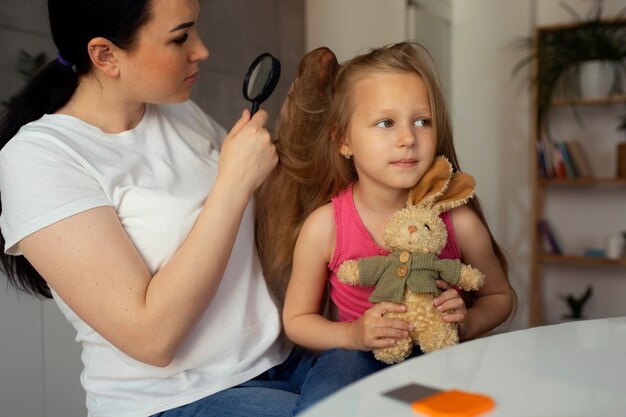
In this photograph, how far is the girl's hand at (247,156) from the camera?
3.92ft

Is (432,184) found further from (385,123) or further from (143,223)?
(143,223)

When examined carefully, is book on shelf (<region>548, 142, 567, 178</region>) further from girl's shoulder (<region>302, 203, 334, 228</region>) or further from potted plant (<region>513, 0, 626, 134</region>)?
girl's shoulder (<region>302, 203, 334, 228</region>)

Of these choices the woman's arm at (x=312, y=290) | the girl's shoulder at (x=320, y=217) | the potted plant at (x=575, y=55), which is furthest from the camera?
the potted plant at (x=575, y=55)

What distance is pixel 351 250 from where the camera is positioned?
4.55 ft

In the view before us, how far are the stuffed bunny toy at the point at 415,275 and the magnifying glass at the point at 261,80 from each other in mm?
364

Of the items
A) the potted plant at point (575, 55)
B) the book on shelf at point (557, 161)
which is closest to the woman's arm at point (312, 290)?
the potted plant at point (575, 55)

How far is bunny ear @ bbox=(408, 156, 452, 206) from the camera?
4.27 feet

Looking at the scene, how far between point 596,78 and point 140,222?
398 cm

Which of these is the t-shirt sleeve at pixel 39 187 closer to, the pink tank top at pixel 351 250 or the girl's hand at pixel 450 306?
the pink tank top at pixel 351 250

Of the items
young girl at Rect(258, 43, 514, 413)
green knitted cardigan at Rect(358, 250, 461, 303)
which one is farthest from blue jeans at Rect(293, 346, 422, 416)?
green knitted cardigan at Rect(358, 250, 461, 303)

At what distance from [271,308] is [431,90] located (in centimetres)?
56

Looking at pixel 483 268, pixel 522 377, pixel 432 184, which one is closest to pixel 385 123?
pixel 432 184

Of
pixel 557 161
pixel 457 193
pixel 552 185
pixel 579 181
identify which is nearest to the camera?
pixel 457 193

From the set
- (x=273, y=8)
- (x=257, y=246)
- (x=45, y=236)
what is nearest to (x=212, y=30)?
(x=273, y=8)
